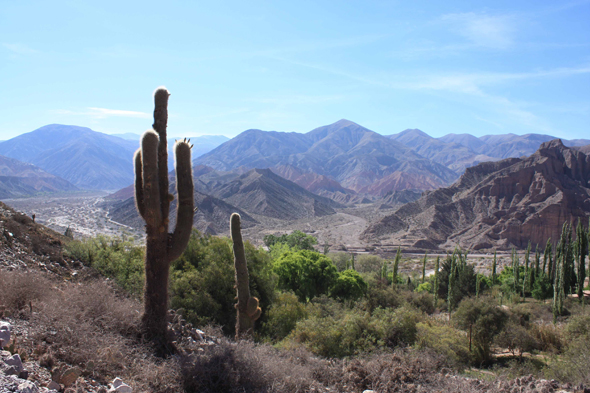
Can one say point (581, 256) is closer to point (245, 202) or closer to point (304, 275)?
point (304, 275)

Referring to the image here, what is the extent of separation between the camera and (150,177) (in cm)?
782

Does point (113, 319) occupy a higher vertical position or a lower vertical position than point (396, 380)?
higher

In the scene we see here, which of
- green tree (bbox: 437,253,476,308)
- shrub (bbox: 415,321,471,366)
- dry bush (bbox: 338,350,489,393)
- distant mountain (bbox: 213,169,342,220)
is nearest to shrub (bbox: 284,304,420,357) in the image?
shrub (bbox: 415,321,471,366)

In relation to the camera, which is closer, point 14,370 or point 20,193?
point 14,370

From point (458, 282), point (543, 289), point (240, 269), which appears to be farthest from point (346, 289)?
point (543, 289)

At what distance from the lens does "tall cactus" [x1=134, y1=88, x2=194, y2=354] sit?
8.02 meters

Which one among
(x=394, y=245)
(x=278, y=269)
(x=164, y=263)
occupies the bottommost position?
(x=394, y=245)

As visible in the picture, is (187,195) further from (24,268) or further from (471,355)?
(471,355)

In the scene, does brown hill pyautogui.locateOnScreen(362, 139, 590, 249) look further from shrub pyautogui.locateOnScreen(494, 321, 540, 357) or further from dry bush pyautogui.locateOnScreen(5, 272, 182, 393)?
dry bush pyautogui.locateOnScreen(5, 272, 182, 393)

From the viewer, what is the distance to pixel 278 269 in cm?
2309

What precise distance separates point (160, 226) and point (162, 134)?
2.17 m

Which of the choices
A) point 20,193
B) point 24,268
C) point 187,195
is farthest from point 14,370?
point 20,193

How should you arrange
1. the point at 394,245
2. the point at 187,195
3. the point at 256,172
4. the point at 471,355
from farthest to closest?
the point at 256,172 < the point at 394,245 < the point at 471,355 < the point at 187,195

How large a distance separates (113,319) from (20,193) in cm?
19238
